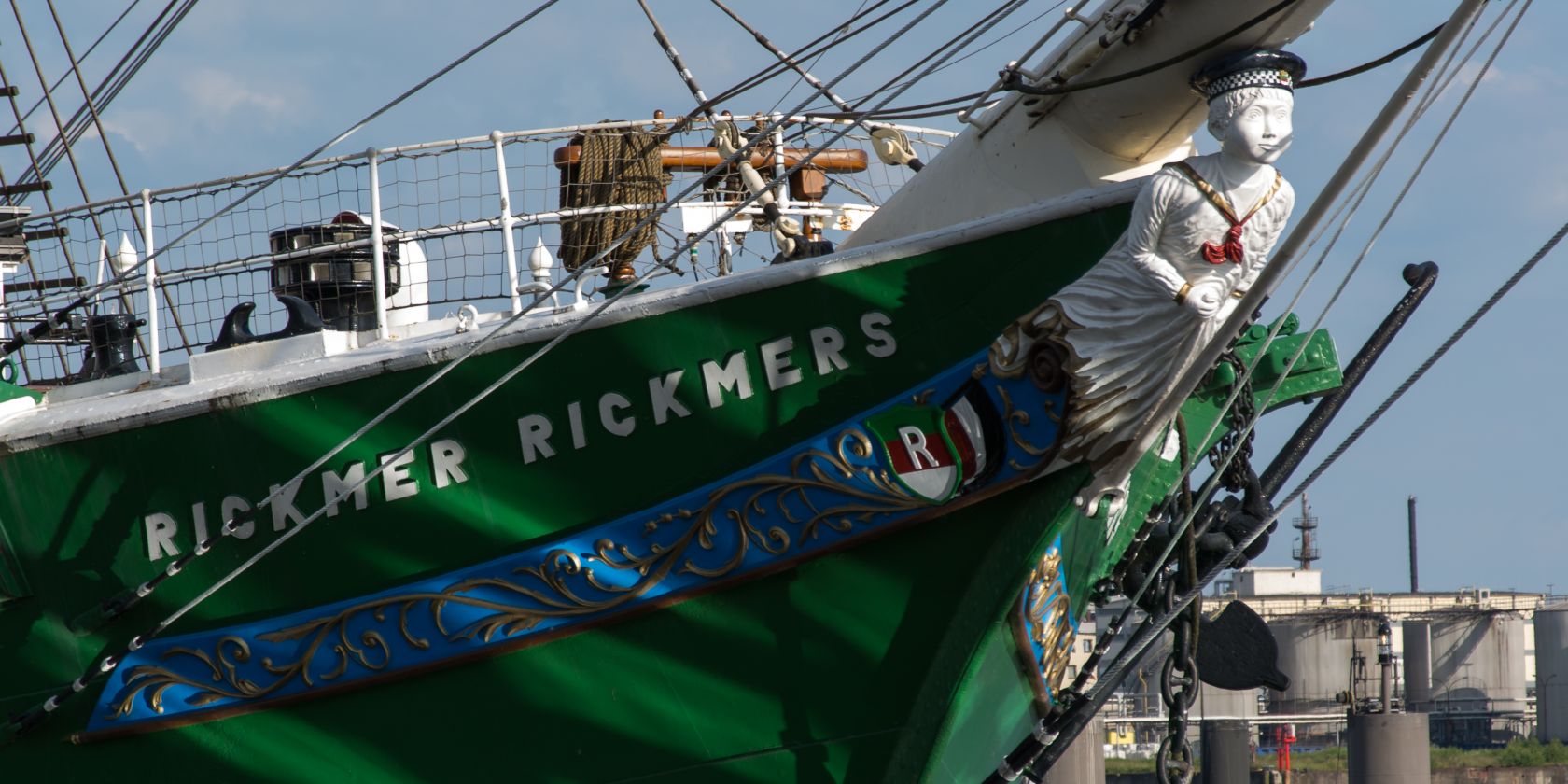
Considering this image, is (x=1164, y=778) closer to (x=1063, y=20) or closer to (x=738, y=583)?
(x=738, y=583)

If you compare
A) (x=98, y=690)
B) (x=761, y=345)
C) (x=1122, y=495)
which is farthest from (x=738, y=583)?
(x=98, y=690)

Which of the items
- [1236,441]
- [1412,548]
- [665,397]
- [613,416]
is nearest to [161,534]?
[613,416]

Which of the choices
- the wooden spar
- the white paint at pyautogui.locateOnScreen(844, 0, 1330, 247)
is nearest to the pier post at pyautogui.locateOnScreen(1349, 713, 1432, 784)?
the wooden spar

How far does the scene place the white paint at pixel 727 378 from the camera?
6977 mm

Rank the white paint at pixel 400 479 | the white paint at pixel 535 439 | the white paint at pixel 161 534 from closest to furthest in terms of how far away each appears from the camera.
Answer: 1. the white paint at pixel 535 439
2. the white paint at pixel 400 479
3. the white paint at pixel 161 534

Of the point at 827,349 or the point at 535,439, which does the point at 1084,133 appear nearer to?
the point at 827,349

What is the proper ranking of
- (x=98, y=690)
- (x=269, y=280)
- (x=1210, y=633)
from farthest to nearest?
(x=1210, y=633)
(x=269, y=280)
(x=98, y=690)

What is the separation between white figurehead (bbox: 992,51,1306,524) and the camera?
6.25 m

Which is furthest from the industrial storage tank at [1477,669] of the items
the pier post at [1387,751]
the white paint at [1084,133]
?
the white paint at [1084,133]

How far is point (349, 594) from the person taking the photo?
743 centimetres

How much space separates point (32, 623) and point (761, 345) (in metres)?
3.52

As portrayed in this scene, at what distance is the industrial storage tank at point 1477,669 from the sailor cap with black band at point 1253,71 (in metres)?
31.7

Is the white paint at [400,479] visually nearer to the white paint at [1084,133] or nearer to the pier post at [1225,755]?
the white paint at [1084,133]

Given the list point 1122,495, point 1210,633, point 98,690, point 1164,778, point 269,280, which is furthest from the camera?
point 1210,633
